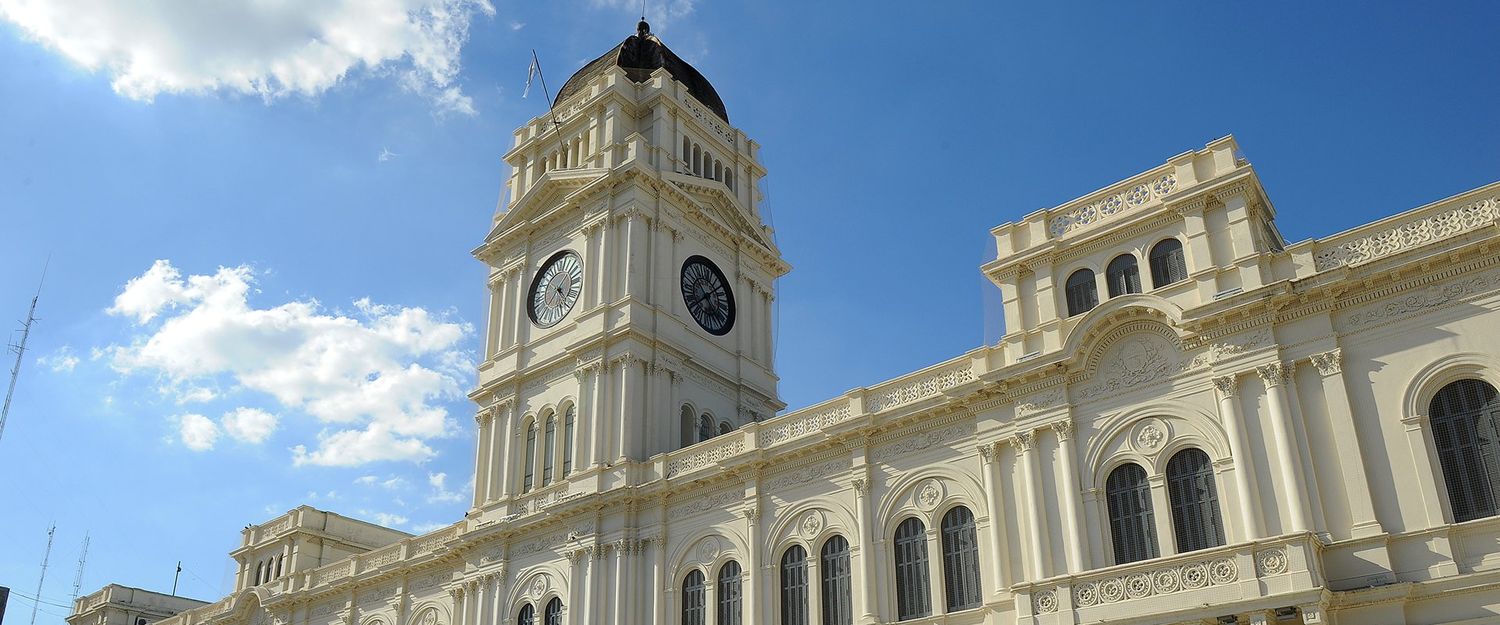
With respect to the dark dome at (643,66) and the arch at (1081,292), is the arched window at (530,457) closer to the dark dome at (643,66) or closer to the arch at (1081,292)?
the dark dome at (643,66)

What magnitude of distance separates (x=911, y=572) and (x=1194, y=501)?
7097 millimetres

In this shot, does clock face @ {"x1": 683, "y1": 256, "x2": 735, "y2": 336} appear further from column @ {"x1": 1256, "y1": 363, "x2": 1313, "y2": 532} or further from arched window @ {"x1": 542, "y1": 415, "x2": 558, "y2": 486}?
column @ {"x1": 1256, "y1": 363, "x2": 1313, "y2": 532}

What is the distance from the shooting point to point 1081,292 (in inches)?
1115

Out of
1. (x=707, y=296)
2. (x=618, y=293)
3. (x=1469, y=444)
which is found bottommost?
(x=1469, y=444)

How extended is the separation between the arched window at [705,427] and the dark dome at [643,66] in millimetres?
13242

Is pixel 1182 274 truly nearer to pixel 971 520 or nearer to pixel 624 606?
pixel 971 520

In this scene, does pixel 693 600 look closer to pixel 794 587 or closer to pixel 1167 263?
pixel 794 587

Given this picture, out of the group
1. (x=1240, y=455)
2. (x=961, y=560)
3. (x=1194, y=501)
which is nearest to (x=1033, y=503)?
(x=961, y=560)

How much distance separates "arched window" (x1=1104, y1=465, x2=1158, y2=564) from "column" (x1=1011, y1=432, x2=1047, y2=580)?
1.50 m

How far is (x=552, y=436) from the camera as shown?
39.0 m

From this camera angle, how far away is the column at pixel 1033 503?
1031 inches

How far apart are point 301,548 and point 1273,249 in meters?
38.5

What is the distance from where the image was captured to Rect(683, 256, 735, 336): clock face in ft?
134

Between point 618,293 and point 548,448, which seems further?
point 548,448
